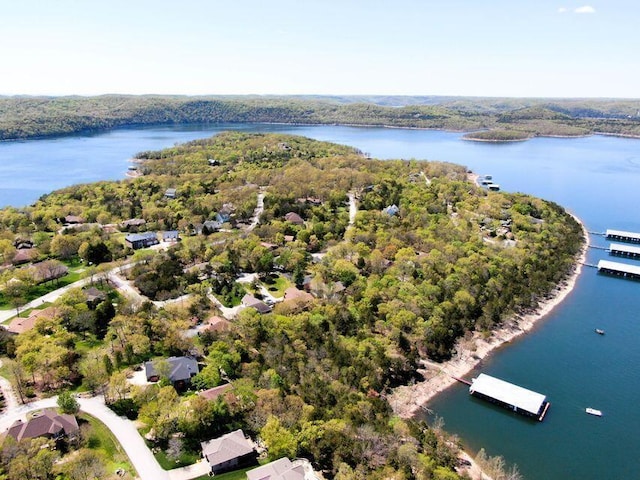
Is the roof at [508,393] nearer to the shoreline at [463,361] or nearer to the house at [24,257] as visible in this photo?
the shoreline at [463,361]

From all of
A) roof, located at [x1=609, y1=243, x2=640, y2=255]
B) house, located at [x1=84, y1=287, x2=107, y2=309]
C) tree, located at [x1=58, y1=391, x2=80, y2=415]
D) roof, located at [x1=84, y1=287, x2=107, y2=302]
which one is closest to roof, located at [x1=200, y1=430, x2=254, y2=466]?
tree, located at [x1=58, y1=391, x2=80, y2=415]

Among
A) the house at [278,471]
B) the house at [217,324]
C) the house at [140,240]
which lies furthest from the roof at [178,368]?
the house at [140,240]

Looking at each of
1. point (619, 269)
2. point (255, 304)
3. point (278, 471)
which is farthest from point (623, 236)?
point (278, 471)

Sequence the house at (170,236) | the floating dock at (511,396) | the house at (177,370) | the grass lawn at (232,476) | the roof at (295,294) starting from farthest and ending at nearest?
the house at (170,236)
the roof at (295,294)
the floating dock at (511,396)
the house at (177,370)
the grass lawn at (232,476)

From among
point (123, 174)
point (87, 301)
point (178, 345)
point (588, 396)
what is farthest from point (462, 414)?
point (123, 174)

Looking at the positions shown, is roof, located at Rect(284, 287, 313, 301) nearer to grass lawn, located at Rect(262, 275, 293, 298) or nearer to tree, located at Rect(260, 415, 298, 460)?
grass lawn, located at Rect(262, 275, 293, 298)

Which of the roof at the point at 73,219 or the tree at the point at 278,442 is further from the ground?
the roof at the point at 73,219
